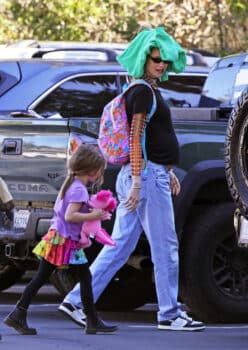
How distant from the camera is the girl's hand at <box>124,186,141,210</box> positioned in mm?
8336

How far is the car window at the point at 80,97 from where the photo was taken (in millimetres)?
10570

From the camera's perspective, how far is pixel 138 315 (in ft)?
33.3

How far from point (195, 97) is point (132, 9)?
9.94 metres

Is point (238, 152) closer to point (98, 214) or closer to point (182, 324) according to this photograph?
point (98, 214)

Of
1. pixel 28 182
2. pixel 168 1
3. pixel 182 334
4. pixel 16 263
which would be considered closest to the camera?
pixel 182 334

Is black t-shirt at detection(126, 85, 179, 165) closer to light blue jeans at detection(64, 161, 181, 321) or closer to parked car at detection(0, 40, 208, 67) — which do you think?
light blue jeans at detection(64, 161, 181, 321)

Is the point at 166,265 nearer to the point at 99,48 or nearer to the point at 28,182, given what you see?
the point at 28,182

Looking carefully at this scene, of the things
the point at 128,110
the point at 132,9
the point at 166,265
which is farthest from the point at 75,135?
the point at 132,9

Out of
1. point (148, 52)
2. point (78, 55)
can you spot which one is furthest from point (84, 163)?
point (78, 55)

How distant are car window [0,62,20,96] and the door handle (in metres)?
1.15

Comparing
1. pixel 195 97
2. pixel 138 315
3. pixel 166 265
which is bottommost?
pixel 138 315

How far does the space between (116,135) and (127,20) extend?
41.7 feet

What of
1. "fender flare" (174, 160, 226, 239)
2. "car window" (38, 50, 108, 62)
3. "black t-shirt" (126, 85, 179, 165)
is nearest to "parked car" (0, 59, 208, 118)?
"car window" (38, 50, 108, 62)

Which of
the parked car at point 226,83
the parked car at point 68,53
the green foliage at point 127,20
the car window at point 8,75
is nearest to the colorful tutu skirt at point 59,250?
the car window at point 8,75
